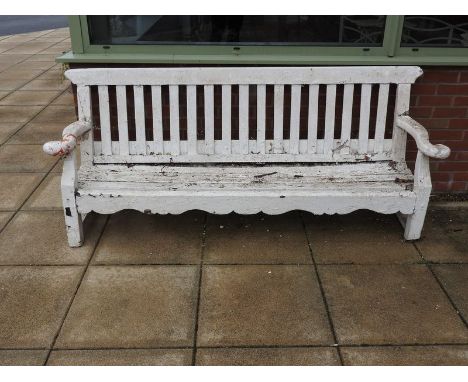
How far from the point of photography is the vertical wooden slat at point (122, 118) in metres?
3.59

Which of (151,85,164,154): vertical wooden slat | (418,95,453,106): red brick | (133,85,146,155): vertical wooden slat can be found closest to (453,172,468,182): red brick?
(418,95,453,106): red brick

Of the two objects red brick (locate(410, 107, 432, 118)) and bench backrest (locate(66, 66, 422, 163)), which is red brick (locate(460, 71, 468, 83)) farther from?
bench backrest (locate(66, 66, 422, 163))

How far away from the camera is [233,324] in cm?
274

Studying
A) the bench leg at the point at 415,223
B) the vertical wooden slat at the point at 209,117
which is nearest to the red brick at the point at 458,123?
the bench leg at the point at 415,223

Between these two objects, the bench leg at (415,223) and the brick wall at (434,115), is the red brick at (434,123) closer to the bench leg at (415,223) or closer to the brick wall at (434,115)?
the brick wall at (434,115)

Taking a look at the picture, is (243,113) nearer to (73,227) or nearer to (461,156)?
(73,227)

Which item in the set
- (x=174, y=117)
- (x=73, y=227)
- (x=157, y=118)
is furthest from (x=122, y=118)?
(x=73, y=227)

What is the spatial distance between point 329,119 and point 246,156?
2.10 feet

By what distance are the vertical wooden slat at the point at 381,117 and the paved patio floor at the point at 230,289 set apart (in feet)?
1.78

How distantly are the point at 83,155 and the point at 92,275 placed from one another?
918 millimetres

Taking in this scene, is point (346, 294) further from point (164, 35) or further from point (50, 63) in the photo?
point (50, 63)

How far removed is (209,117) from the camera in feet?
11.9

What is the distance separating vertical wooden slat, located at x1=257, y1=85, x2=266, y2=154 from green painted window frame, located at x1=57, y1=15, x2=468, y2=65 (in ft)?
1.05

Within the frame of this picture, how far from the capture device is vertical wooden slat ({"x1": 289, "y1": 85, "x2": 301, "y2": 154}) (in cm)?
361
